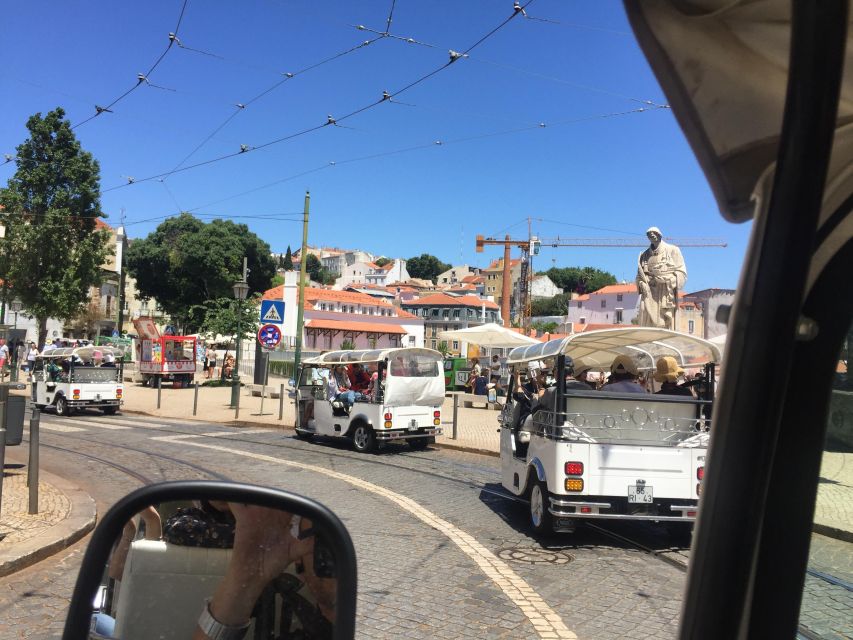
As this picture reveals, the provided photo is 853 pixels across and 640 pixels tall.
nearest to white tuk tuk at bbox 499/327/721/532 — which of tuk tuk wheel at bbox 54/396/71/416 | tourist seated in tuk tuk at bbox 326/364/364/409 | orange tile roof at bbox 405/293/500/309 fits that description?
tourist seated in tuk tuk at bbox 326/364/364/409

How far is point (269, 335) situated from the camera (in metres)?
18.1

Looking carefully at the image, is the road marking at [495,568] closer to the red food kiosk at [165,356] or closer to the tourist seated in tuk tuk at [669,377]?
the tourist seated in tuk tuk at [669,377]

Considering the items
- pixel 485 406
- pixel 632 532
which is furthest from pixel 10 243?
pixel 632 532

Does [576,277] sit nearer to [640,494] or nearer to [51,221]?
[51,221]

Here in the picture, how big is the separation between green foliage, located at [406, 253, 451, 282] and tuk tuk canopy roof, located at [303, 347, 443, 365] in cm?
15916

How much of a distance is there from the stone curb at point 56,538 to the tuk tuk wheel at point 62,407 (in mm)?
12190

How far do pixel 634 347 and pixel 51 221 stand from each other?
2797 cm

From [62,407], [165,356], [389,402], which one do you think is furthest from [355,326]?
[389,402]

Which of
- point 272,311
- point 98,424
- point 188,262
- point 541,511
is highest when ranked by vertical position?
point 188,262

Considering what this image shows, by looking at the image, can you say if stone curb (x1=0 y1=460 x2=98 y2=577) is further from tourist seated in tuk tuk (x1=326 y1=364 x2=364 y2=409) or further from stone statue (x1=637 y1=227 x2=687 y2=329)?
stone statue (x1=637 y1=227 x2=687 y2=329)

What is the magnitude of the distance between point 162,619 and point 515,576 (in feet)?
15.7

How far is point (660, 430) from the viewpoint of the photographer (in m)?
7.27

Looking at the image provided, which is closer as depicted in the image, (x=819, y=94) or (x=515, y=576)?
(x=819, y=94)

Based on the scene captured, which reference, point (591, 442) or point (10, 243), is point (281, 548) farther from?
point (10, 243)
